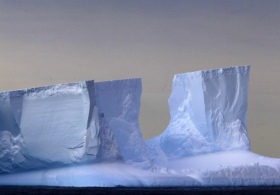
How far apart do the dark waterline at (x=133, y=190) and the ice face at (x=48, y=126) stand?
0.53m

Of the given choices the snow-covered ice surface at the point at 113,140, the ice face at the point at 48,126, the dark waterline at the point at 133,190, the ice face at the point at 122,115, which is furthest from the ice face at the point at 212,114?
the ice face at the point at 48,126

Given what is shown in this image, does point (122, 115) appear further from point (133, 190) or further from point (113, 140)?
point (133, 190)

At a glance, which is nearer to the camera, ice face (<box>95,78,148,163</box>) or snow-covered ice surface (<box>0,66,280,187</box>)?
snow-covered ice surface (<box>0,66,280,187</box>)

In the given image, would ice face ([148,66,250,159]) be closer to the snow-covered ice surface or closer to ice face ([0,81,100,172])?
the snow-covered ice surface

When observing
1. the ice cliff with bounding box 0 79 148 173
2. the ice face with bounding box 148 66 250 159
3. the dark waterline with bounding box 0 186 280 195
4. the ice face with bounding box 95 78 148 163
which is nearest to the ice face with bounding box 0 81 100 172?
the ice cliff with bounding box 0 79 148 173

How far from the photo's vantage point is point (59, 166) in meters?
13.5

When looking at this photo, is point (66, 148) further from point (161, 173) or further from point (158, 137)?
point (158, 137)

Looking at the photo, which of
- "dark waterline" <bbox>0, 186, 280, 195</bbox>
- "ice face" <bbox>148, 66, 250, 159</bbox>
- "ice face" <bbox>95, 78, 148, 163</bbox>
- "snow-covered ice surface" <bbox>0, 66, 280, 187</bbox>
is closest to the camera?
"snow-covered ice surface" <bbox>0, 66, 280, 187</bbox>

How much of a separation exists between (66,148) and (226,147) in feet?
10.9

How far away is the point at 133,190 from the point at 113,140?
3.68 feet

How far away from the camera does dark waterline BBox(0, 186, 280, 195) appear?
13.7 metres

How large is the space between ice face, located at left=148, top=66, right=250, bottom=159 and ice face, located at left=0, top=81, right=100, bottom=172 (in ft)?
8.41

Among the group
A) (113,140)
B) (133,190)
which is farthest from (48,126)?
(133,190)

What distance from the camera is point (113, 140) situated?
13.3 m
